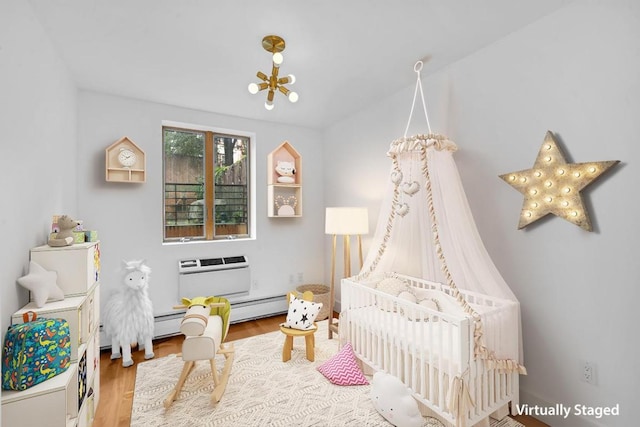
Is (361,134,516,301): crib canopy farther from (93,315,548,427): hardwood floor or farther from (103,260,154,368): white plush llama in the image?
(103,260,154,368): white plush llama

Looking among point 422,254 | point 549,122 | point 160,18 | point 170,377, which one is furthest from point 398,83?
point 170,377

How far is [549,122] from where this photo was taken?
2.00m

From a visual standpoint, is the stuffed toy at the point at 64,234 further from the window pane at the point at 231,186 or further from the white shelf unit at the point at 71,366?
the window pane at the point at 231,186

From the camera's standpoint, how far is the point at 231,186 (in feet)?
13.4

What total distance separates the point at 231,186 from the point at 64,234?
2216 mm

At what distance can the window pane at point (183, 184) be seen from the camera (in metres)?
3.68

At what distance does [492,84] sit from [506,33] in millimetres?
344

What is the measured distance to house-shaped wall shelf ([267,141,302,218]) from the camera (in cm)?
402

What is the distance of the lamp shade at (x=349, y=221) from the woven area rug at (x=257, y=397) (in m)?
1.26

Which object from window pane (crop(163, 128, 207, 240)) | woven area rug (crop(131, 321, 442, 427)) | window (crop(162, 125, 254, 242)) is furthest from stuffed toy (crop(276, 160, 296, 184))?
woven area rug (crop(131, 321, 442, 427))

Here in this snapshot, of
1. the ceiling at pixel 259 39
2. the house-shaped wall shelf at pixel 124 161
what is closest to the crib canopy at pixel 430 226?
the ceiling at pixel 259 39

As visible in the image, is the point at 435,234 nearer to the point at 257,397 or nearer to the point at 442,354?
the point at 442,354

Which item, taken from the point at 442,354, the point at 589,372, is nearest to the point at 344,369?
the point at 442,354

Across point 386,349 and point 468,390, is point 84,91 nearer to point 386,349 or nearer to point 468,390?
point 386,349
